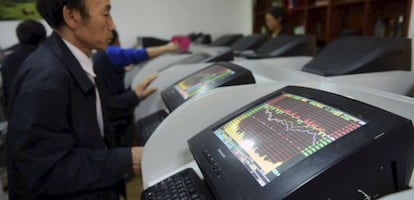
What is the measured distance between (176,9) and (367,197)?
3.86 meters

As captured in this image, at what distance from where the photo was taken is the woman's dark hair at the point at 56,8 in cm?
89

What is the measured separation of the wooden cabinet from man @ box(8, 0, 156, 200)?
1777 millimetres

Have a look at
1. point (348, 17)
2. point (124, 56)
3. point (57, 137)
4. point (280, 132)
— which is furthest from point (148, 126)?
point (348, 17)

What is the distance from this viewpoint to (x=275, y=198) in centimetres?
48

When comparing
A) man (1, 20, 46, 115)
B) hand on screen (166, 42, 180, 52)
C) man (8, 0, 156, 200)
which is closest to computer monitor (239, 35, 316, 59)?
hand on screen (166, 42, 180, 52)

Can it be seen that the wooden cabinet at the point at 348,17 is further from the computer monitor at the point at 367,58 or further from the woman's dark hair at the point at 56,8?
the woman's dark hair at the point at 56,8

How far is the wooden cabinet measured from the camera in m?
2.14

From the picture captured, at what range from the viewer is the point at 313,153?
514 millimetres

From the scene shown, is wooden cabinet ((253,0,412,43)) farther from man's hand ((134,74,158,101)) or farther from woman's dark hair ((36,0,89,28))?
woman's dark hair ((36,0,89,28))

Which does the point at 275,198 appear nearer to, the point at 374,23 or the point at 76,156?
the point at 76,156

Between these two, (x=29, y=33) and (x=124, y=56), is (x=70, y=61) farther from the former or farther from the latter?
(x=29, y=33)

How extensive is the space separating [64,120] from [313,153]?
70 cm

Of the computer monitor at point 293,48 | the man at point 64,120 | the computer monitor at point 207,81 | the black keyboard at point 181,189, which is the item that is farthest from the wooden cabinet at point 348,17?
the man at point 64,120

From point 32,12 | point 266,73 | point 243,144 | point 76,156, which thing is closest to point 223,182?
point 243,144
